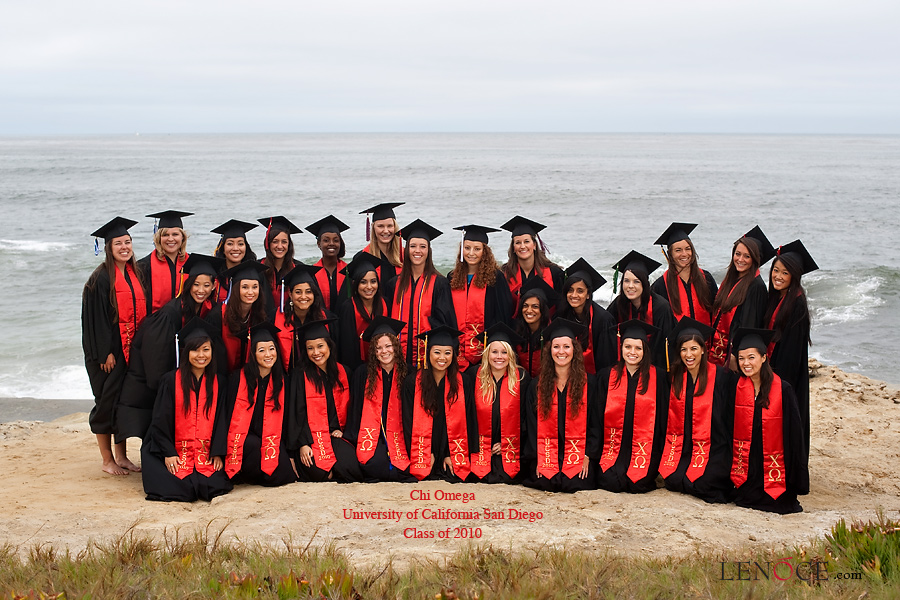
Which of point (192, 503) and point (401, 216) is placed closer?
point (192, 503)

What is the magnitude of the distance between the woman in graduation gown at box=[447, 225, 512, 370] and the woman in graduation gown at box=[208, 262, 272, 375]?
162 cm

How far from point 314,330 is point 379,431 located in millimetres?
918

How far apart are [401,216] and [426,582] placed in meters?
30.6

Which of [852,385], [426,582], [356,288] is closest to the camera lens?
[426,582]

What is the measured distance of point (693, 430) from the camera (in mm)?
5930

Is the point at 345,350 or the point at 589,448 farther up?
the point at 345,350

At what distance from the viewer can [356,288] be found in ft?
22.5

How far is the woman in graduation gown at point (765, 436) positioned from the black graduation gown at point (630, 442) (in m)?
0.51

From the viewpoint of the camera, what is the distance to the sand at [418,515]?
486 centimetres

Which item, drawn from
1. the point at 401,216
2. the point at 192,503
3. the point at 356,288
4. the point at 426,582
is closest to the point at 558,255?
the point at 401,216

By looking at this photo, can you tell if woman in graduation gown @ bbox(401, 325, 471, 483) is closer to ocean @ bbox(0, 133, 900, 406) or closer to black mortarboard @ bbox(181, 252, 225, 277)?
black mortarboard @ bbox(181, 252, 225, 277)

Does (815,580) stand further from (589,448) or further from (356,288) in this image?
(356,288)

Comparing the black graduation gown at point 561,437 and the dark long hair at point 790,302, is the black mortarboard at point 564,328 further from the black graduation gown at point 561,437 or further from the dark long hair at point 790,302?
the dark long hair at point 790,302

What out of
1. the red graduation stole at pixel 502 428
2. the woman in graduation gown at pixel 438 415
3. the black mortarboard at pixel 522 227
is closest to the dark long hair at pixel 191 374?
the woman in graduation gown at pixel 438 415
